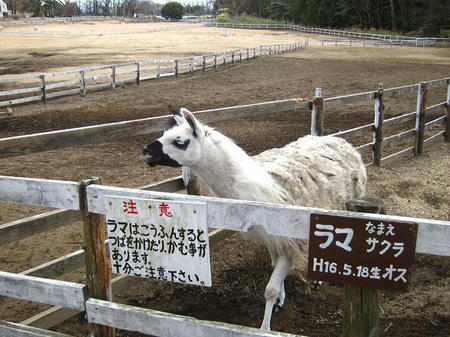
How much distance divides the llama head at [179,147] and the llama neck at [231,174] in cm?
8

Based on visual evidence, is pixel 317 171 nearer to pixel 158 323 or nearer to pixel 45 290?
pixel 158 323

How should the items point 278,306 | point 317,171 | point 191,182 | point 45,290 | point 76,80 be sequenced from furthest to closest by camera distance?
point 76,80
point 191,182
point 317,171
point 278,306
point 45,290

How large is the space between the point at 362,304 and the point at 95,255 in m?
1.43

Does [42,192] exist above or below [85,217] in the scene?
above

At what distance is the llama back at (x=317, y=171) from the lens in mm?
4062

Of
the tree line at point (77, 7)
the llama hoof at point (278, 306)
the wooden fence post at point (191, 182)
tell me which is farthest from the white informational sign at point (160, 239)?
the tree line at point (77, 7)

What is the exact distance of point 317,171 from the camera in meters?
4.39

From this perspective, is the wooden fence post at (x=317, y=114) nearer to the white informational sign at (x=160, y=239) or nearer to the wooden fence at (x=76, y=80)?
the white informational sign at (x=160, y=239)

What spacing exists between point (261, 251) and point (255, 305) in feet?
3.63

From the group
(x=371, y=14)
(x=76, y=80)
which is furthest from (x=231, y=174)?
(x=371, y=14)

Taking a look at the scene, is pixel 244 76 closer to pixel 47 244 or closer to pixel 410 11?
pixel 47 244

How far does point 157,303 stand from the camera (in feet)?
13.7

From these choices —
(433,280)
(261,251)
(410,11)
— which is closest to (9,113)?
→ (261,251)

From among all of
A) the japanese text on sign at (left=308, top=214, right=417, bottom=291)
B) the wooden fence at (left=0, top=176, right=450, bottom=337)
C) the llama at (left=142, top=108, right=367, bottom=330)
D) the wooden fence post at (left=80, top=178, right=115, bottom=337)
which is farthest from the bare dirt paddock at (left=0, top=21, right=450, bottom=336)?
the japanese text on sign at (left=308, top=214, right=417, bottom=291)
